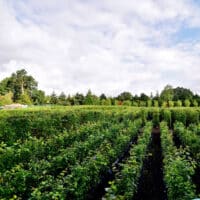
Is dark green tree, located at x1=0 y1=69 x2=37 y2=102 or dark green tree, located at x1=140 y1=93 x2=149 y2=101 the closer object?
dark green tree, located at x1=140 y1=93 x2=149 y2=101

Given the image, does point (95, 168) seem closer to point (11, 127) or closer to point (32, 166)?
point (32, 166)

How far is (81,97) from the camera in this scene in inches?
2640

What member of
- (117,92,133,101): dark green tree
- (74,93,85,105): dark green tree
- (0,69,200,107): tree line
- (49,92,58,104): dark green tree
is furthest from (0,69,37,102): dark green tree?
(117,92,133,101): dark green tree

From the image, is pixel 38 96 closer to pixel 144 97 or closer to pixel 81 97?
pixel 81 97

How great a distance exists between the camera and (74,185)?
683 cm

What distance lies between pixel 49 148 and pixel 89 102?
4358 centimetres

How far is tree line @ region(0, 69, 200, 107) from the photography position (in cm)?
5182

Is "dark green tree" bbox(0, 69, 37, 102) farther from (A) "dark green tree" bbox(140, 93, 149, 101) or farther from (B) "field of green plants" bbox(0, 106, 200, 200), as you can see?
(B) "field of green plants" bbox(0, 106, 200, 200)

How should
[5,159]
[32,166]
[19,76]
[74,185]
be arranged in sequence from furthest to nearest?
1. [19,76]
2. [5,159]
3. [32,166]
4. [74,185]

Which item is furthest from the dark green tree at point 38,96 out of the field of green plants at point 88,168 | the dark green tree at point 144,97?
the field of green plants at point 88,168

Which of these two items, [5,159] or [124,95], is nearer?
[5,159]

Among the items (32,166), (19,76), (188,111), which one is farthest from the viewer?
(19,76)

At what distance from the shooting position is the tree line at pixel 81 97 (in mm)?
51822

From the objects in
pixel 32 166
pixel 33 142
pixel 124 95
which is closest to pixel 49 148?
pixel 33 142
